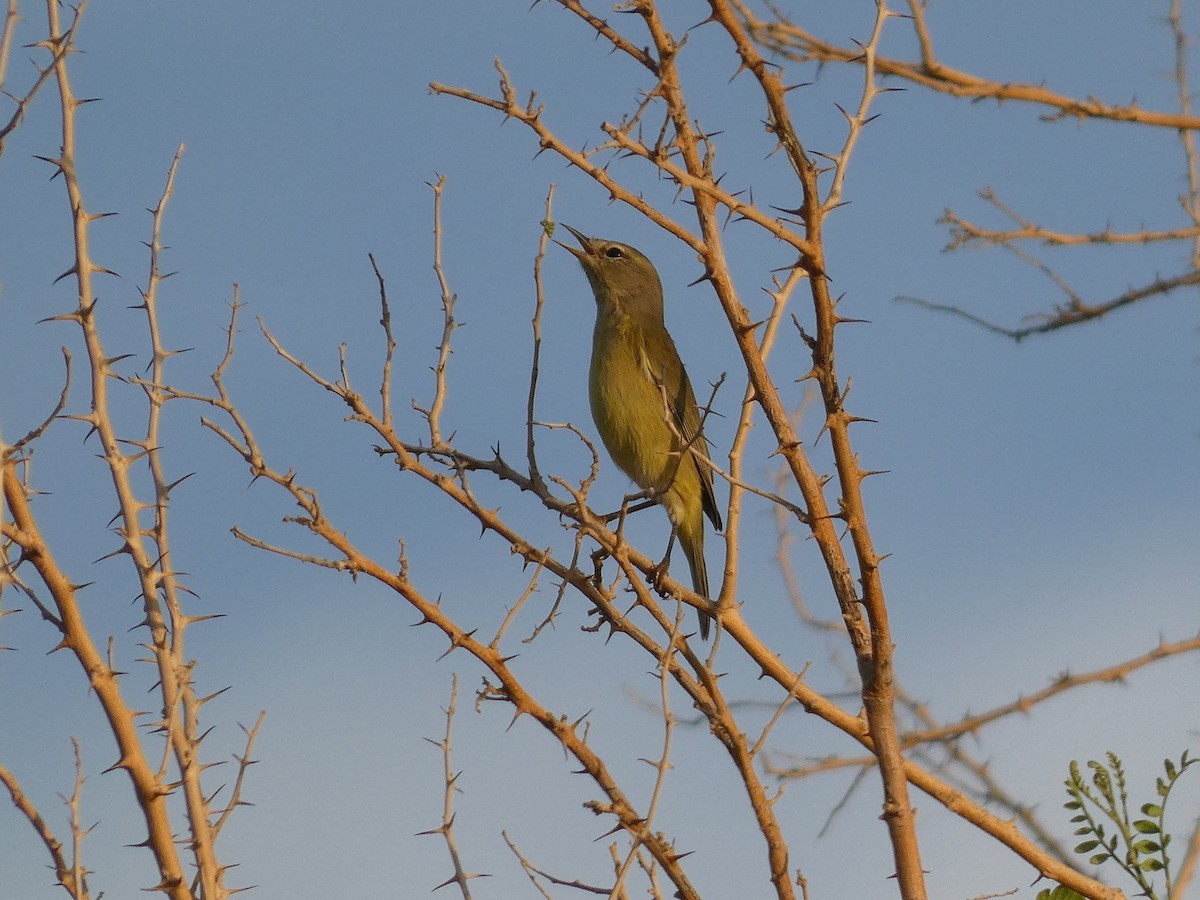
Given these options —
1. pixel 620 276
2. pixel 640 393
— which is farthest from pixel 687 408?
pixel 620 276

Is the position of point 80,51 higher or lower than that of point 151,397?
higher

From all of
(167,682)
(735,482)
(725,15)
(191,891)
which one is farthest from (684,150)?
(191,891)

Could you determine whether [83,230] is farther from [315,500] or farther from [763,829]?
[763,829]

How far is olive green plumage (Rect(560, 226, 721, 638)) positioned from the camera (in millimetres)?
6871

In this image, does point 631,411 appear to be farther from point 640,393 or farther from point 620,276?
point 620,276

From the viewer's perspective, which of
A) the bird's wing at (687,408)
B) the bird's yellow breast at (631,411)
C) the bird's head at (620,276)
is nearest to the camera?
the bird's yellow breast at (631,411)

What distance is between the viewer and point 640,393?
700cm

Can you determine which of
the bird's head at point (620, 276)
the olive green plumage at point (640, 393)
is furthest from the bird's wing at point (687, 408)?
the bird's head at point (620, 276)

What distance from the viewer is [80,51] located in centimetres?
358

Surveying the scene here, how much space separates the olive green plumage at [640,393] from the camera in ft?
22.5

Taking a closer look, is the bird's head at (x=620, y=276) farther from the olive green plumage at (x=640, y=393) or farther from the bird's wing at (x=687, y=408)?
the bird's wing at (x=687, y=408)

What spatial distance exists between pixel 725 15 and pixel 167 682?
2068 millimetres

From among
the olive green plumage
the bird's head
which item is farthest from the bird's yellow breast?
the bird's head

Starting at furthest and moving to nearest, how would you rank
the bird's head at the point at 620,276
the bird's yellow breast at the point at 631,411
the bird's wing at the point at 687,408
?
1. the bird's head at the point at 620,276
2. the bird's wing at the point at 687,408
3. the bird's yellow breast at the point at 631,411
